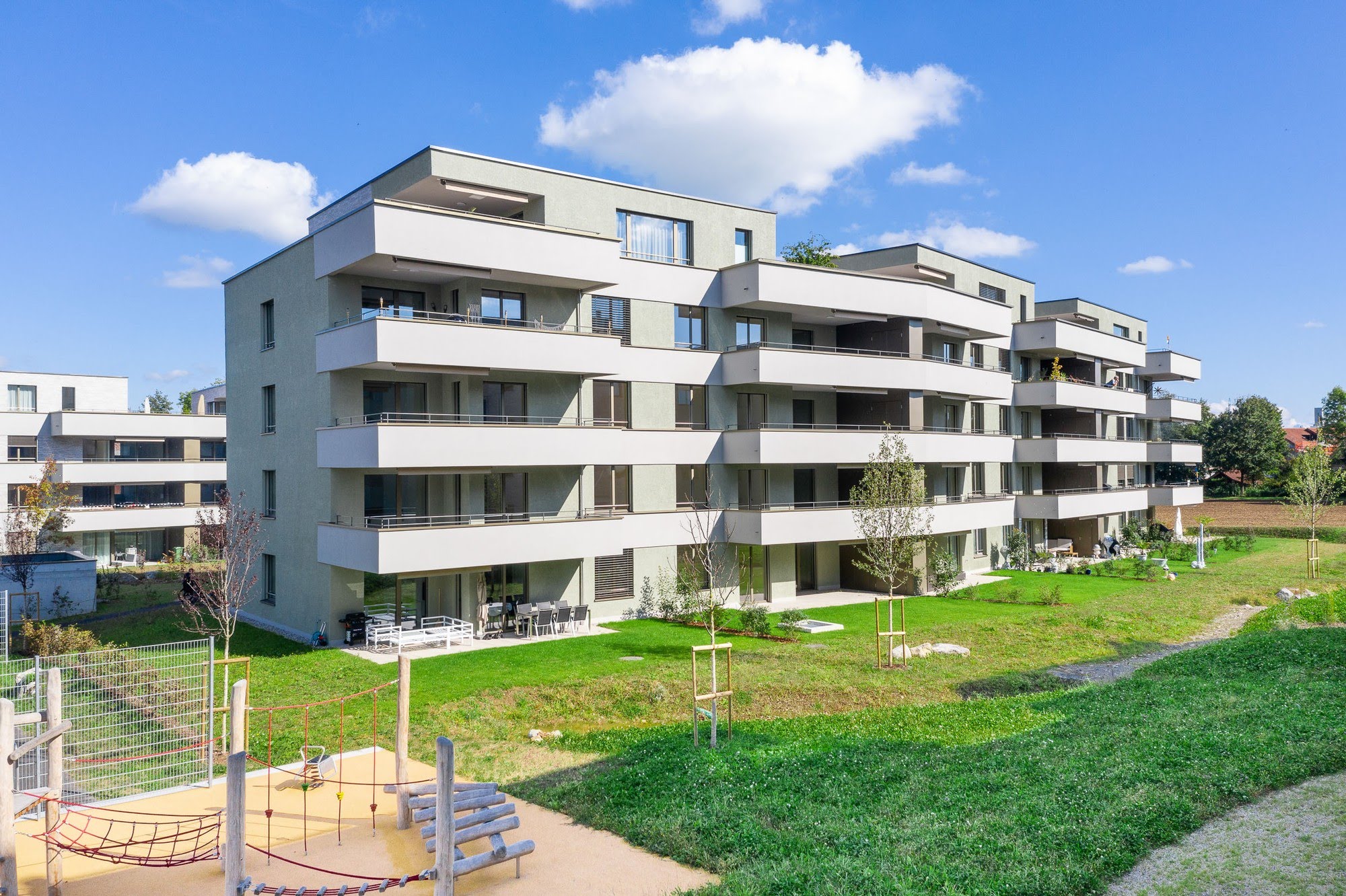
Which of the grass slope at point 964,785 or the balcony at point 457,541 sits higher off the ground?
the balcony at point 457,541

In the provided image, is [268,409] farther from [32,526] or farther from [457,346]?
[32,526]

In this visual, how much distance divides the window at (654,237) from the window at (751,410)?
5467mm

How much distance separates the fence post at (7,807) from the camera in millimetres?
9234

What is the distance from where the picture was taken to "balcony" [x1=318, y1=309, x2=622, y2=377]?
76.8 ft

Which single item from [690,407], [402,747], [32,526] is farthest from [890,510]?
[32,526]

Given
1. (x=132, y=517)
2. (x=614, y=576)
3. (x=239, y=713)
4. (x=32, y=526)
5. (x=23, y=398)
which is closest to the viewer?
(x=239, y=713)

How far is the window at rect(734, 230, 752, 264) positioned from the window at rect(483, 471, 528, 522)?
39.8 ft

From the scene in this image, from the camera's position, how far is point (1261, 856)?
9.66m

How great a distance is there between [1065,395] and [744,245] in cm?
2217

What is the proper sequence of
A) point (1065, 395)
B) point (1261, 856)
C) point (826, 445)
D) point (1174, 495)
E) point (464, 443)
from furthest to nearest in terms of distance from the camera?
point (1174, 495), point (1065, 395), point (826, 445), point (464, 443), point (1261, 856)

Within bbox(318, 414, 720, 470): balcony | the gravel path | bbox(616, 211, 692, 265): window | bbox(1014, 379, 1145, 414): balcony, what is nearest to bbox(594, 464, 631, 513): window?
bbox(318, 414, 720, 470): balcony

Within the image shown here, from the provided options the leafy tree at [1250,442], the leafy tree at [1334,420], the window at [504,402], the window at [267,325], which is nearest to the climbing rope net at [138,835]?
the window at [504,402]

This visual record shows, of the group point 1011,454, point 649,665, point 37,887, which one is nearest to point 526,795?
point 37,887

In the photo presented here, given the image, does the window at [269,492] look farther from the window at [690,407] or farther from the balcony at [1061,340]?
the balcony at [1061,340]
